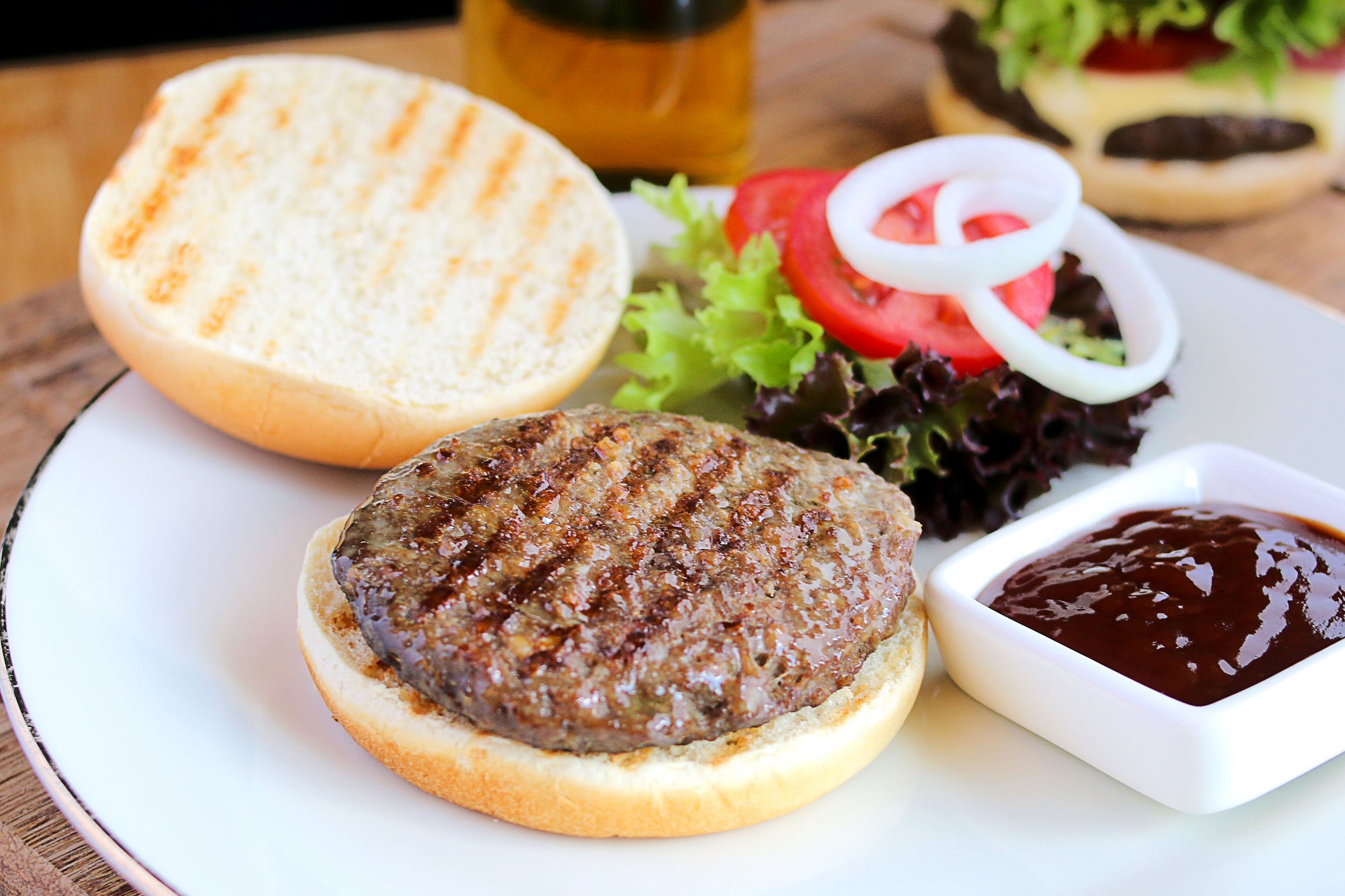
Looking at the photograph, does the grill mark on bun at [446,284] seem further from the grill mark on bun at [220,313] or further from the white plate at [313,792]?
the white plate at [313,792]

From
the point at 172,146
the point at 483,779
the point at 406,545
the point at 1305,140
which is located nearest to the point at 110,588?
the point at 406,545

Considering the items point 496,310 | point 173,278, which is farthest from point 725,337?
point 173,278

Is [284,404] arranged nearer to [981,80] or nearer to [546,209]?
[546,209]

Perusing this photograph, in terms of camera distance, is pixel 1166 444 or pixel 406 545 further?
pixel 1166 444

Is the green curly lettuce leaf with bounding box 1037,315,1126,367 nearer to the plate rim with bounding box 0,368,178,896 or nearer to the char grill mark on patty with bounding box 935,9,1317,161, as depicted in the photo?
the char grill mark on patty with bounding box 935,9,1317,161

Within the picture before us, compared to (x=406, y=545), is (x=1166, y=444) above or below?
below

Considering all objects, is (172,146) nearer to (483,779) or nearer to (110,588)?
(110,588)

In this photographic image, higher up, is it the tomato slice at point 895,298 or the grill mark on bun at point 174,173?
the grill mark on bun at point 174,173

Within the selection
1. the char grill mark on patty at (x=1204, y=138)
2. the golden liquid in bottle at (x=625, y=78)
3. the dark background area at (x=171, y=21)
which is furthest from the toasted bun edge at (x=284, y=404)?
the dark background area at (x=171, y=21)
